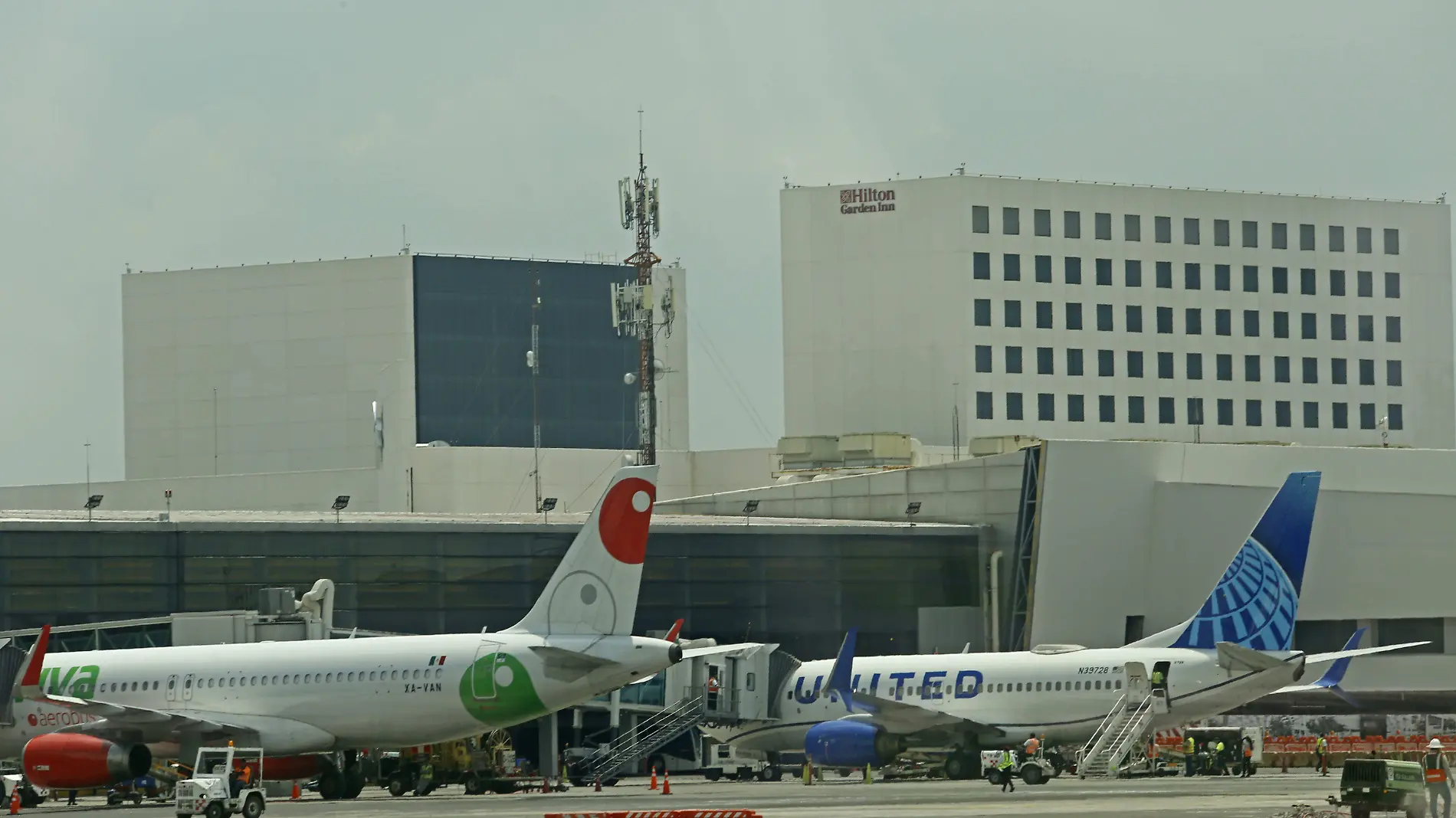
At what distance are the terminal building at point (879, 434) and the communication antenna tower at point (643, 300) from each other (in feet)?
16.0

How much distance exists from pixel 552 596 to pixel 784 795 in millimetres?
7155

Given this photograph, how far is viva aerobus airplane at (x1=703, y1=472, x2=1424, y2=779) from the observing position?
59.1 m

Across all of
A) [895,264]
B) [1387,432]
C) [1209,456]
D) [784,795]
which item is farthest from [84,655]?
[1387,432]

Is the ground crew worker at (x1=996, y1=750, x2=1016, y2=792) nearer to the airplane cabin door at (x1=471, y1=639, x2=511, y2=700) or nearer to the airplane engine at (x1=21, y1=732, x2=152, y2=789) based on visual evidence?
the airplane cabin door at (x1=471, y1=639, x2=511, y2=700)

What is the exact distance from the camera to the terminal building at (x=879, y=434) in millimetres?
76438

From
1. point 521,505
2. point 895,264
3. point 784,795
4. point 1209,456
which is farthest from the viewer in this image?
point 521,505

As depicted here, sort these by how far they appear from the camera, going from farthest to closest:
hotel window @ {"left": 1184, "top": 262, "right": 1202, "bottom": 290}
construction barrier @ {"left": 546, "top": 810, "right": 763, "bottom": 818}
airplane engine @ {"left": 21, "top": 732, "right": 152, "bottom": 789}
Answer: hotel window @ {"left": 1184, "top": 262, "right": 1202, "bottom": 290} < airplane engine @ {"left": 21, "top": 732, "right": 152, "bottom": 789} < construction barrier @ {"left": 546, "top": 810, "right": 763, "bottom": 818}

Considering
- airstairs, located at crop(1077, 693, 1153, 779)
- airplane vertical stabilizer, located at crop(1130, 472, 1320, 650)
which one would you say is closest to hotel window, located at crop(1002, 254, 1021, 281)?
airplane vertical stabilizer, located at crop(1130, 472, 1320, 650)

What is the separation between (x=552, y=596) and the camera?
172 ft

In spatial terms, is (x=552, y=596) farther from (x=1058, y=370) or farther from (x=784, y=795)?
(x=1058, y=370)

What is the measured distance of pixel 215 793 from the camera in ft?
145

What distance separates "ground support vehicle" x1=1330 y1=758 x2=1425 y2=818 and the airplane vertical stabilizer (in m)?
21.9

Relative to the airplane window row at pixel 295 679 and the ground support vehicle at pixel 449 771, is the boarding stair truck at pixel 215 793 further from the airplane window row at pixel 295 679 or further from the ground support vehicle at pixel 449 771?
the ground support vehicle at pixel 449 771

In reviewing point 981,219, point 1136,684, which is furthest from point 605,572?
point 981,219
